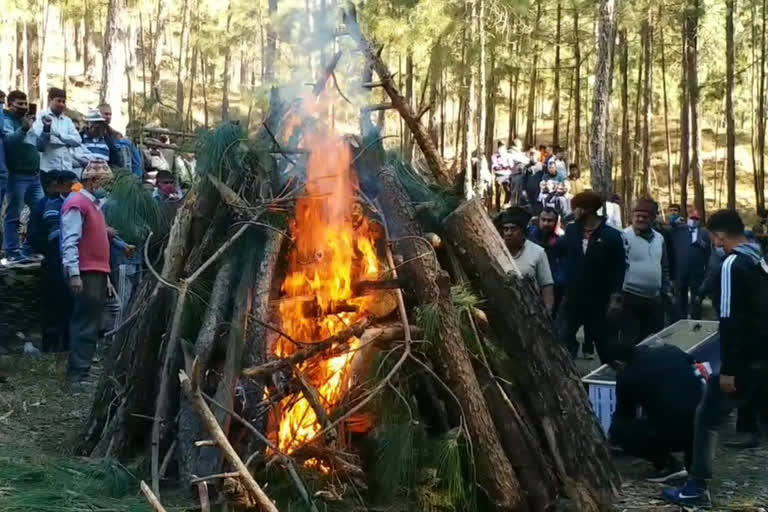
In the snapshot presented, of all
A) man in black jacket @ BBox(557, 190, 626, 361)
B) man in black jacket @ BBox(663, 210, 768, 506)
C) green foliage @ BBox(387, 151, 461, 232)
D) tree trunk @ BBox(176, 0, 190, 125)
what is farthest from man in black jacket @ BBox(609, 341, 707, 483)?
tree trunk @ BBox(176, 0, 190, 125)

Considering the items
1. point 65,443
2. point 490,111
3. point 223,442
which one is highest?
point 490,111

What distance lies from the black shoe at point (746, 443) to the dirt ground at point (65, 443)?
0.26 ft

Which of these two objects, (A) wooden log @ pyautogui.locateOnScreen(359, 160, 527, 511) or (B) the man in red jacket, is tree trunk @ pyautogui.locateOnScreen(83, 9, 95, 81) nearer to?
(B) the man in red jacket

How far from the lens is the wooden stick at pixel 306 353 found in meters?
5.17

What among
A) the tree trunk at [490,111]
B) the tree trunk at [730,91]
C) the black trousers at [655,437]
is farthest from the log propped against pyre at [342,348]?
the tree trunk at [490,111]

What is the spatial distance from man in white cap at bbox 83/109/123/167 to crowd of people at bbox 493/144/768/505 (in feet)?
16.6

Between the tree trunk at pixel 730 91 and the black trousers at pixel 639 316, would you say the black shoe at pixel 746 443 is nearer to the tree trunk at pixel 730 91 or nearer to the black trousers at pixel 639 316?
the black trousers at pixel 639 316

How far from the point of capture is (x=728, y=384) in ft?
18.2

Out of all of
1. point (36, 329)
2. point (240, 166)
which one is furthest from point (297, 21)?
point (36, 329)

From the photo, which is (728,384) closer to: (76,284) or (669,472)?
(669,472)

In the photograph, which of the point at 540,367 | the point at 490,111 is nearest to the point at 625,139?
the point at 490,111

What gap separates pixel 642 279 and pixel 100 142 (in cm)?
657

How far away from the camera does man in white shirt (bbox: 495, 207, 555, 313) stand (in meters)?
7.57

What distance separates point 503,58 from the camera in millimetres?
29984
